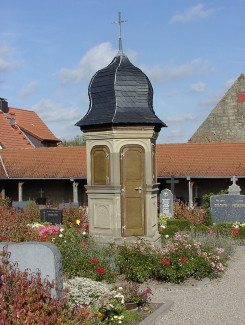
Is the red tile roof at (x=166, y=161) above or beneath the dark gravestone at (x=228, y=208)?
above

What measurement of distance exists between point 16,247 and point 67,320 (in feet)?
4.43

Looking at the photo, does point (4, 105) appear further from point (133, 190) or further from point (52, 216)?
point (133, 190)

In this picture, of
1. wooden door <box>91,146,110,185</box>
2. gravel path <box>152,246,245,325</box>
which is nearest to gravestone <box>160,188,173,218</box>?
wooden door <box>91,146,110,185</box>

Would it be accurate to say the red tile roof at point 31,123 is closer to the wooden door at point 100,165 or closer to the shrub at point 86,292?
the wooden door at point 100,165

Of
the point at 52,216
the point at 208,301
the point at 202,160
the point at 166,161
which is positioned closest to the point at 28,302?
the point at 208,301

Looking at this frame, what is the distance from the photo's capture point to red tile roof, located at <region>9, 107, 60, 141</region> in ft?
115

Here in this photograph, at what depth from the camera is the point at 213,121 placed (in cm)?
3105

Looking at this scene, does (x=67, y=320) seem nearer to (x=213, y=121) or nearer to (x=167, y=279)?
(x=167, y=279)

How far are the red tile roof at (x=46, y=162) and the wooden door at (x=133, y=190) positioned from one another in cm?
1305

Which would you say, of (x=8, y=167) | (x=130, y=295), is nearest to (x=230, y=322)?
(x=130, y=295)

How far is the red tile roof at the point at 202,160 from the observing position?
72.7 feet

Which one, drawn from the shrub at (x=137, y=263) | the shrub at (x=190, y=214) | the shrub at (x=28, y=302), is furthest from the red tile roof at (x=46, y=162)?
the shrub at (x=28, y=302)

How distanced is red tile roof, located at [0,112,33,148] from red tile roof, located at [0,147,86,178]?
410cm

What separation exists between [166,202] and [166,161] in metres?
5.63
